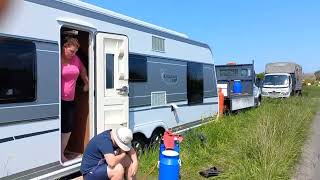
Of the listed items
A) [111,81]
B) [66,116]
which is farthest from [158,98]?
[66,116]

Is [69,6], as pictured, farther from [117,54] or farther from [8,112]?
[8,112]

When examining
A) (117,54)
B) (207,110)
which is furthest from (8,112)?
(207,110)

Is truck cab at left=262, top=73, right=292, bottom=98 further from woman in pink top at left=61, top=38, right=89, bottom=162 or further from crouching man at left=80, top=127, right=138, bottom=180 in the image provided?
crouching man at left=80, top=127, right=138, bottom=180

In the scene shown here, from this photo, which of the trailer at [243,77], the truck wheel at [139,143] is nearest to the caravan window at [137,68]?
the truck wheel at [139,143]

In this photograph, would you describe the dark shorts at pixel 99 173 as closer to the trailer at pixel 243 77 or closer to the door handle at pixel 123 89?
the door handle at pixel 123 89

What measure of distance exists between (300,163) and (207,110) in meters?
3.69

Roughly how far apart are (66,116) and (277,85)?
2566 cm

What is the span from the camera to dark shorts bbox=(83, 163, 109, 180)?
559 cm

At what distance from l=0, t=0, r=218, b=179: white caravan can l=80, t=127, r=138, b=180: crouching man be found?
71cm

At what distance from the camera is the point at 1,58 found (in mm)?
5230

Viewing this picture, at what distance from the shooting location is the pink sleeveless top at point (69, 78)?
6.46 meters

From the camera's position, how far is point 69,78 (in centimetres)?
655

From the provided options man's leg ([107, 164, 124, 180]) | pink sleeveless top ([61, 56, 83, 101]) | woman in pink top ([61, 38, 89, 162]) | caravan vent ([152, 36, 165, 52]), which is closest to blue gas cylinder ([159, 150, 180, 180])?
man's leg ([107, 164, 124, 180])

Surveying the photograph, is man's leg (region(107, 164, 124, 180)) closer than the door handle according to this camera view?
Yes
